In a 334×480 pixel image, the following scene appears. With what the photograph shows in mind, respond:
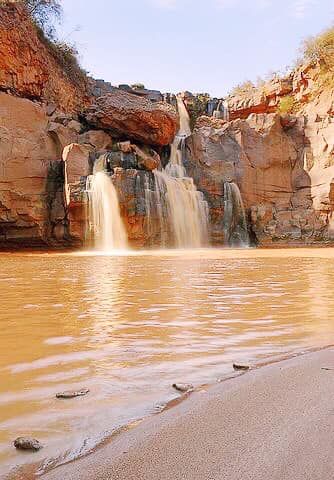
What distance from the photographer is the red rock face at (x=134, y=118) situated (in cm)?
1977

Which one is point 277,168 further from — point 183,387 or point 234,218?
point 183,387

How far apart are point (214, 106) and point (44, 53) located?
10.1 metres

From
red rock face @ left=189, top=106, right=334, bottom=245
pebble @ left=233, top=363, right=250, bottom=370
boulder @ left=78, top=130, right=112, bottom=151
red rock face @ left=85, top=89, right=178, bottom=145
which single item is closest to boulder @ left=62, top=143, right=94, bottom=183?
boulder @ left=78, top=130, right=112, bottom=151

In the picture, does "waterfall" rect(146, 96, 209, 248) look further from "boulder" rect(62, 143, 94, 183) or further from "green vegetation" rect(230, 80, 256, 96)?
"green vegetation" rect(230, 80, 256, 96)

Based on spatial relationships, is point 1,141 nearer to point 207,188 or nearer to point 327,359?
point 207,188

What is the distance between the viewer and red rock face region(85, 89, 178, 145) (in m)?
19.8

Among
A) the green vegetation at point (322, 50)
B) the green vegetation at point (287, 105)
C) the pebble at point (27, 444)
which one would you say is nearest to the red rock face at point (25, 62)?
the green vegetation at point (287, 105)

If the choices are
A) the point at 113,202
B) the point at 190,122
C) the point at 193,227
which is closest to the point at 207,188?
the point at 193,227

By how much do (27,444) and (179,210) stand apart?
58.6ft

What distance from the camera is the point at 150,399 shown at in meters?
1.89

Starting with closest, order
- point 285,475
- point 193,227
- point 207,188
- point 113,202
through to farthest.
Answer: point 285,475, point 113,202, point 193,227, point 207,188

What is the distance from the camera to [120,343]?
113 inches

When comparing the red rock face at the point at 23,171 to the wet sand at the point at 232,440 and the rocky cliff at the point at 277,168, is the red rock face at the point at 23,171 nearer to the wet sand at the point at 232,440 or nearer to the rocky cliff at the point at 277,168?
the rocky cliff at the point at 277,168

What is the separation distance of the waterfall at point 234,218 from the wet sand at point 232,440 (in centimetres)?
1870
